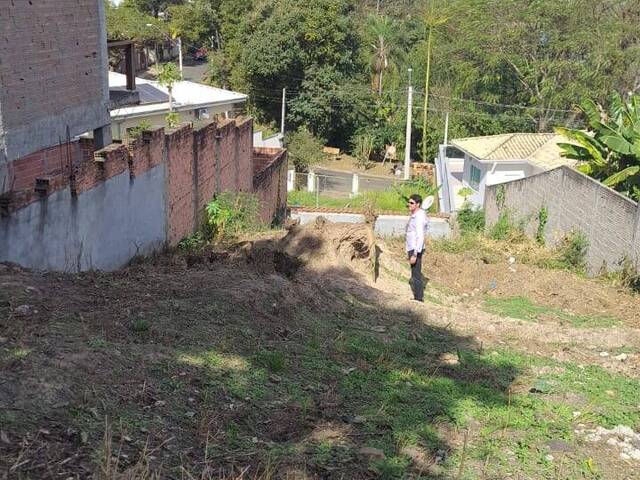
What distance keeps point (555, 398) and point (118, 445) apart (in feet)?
14.1

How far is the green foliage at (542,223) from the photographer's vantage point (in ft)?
59.7

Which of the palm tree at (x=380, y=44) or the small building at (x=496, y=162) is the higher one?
the palm tree at (x=380, y=44)

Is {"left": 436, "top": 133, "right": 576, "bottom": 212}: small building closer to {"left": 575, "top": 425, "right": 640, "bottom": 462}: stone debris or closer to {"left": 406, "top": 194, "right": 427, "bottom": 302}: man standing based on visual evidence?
{"left": 406, "top": 194, "right": 427, "bottom": 302}: man standing

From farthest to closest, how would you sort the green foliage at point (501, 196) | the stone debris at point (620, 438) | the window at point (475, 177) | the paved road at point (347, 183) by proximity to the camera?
the paved road at point (347, 183) → the window at point (475, 177) → the green foliage at point (501, 196) → the stone debris at point (620, 438)

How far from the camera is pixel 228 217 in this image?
15.2 m

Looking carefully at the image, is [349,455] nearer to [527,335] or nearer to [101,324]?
[101,324]

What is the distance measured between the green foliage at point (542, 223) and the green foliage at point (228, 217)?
7.29 meters

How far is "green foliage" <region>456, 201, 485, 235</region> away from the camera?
21.7 meters

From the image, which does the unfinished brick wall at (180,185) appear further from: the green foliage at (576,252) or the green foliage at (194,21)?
the green foliage at (194,21)

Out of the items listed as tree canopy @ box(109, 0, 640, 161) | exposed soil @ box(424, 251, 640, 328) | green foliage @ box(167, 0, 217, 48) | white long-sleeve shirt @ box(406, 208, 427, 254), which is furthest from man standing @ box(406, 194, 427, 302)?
green foliage @ box(167, 0, 217, 48)

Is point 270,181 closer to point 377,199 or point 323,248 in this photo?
point 323,248

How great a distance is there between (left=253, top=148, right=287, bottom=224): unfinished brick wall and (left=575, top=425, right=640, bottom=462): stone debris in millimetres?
13316

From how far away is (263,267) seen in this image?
10586 millimetres

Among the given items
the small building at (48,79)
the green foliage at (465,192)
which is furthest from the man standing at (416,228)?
the green foliage at (465,192)
